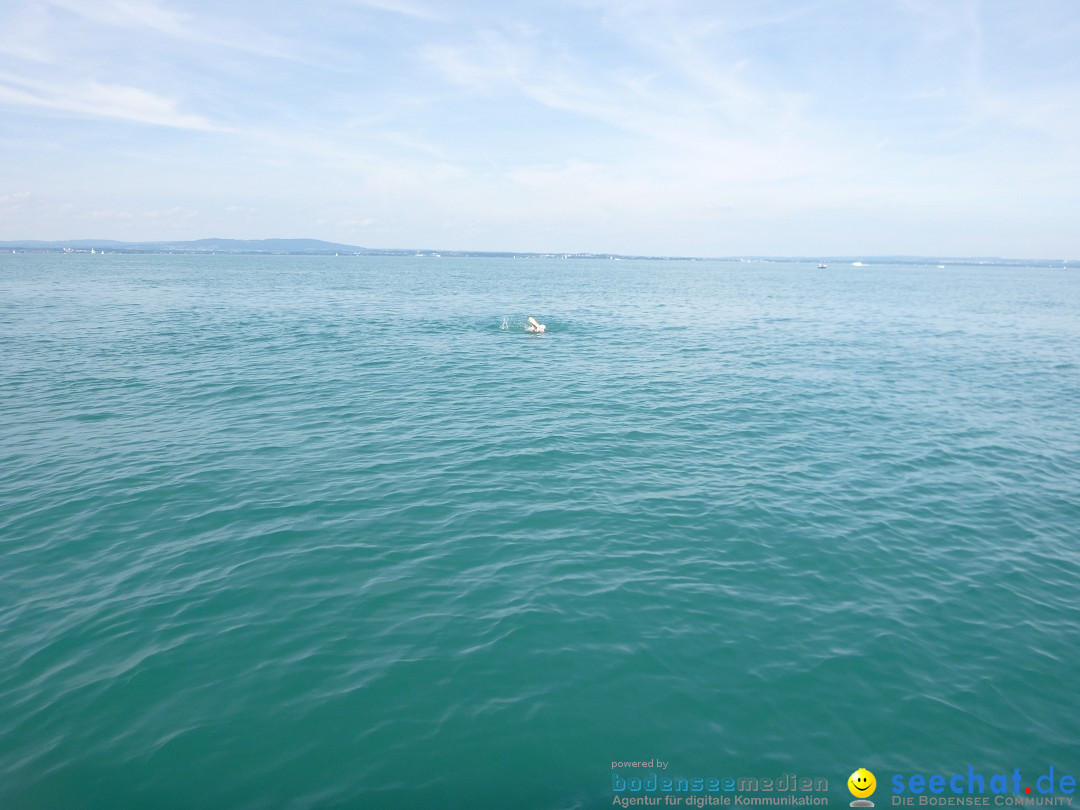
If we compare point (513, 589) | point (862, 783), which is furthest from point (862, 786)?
point (513, 589)

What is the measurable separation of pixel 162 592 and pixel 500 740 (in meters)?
10.1

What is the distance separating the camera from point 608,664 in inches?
506

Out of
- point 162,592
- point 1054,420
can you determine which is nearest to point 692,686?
point 162,592

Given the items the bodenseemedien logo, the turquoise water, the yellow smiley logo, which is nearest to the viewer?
the bodenseemedien logo

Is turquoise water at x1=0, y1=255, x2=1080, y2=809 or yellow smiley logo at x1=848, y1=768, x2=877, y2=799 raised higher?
turquoise water at x1=0, y1=255, x2=1080, y2=809

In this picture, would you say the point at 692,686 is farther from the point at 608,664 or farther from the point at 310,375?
the point at 310,375

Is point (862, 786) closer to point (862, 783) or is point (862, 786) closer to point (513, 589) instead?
point (862, 783)

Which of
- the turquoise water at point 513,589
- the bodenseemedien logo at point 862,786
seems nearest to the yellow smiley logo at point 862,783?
the bodenseemedien logo at point 862,786

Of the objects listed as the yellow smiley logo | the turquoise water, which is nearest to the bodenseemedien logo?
the yellow smiley logo

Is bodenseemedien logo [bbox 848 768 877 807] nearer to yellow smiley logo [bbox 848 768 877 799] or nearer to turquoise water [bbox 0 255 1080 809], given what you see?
yellow smiley logo [bbox 848 768 877 799]

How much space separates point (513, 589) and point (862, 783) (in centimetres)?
843

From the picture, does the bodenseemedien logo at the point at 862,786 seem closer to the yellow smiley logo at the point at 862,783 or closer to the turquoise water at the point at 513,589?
the yellow smiley logo at the point at 862,783

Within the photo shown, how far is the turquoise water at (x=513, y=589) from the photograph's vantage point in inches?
422

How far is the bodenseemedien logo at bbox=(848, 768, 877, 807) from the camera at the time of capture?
10.0 meters
